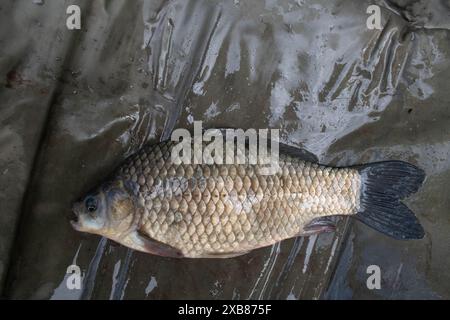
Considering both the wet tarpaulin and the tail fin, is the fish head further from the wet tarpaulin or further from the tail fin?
the tail fin

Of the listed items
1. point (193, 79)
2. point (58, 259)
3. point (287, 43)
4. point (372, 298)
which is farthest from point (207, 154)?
point (372, 298)

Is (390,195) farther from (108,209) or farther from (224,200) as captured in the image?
(108,209)

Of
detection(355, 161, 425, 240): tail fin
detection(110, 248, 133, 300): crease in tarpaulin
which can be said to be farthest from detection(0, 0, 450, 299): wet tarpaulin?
detection(355, 161, 425, 240): tail fin

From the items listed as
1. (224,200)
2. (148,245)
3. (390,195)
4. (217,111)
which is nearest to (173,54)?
(217,111)

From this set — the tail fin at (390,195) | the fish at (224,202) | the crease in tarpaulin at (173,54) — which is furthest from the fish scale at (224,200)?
the crease in tarpaulin at (173,54)

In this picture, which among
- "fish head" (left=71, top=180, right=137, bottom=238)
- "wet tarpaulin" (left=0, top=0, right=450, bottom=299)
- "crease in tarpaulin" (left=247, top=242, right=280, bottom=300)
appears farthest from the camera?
"crease in tarpaulin" (left=247, top=242, right=280, bottom=300)
